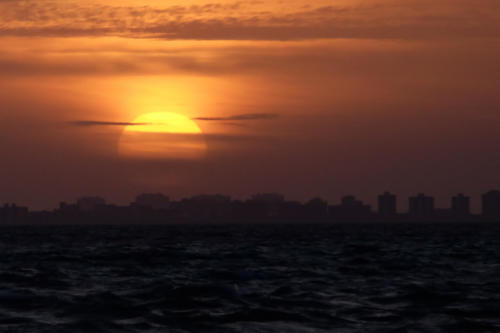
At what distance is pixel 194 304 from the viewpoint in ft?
108

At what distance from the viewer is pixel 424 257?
2616 inches

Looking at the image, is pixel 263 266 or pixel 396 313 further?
pixel 263 266

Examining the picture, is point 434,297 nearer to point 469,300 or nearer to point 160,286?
point 469,300

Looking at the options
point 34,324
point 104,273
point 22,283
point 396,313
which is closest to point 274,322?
point 396,313

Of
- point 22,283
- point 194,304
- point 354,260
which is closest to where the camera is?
point 194,304

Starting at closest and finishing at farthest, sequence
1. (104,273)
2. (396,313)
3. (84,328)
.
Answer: (84,328) < (396,313) < (104,273)

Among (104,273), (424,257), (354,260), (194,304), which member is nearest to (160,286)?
(194,304)

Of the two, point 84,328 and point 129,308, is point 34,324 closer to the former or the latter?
point 84,328

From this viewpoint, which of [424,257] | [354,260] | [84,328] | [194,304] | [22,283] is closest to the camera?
[84,328]

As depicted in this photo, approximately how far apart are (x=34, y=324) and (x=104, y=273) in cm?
2128

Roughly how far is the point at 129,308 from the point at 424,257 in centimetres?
3904

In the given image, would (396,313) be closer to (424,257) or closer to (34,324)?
(34,324)

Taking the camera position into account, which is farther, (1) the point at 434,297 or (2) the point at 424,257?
(2) the point at 424,257

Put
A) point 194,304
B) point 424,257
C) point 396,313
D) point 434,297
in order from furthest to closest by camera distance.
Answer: point 424,257, point 434,297, point 194,304, point 396,313
